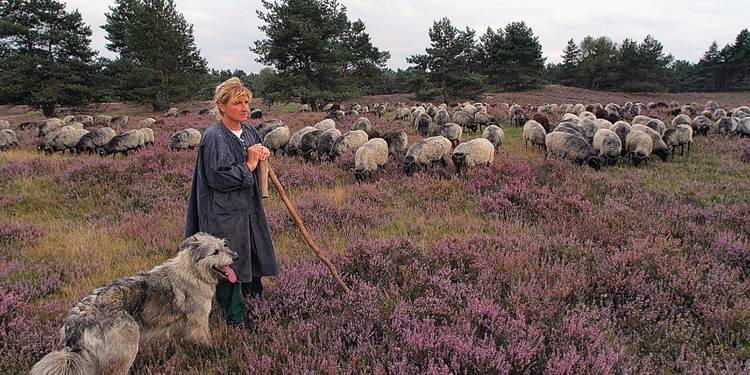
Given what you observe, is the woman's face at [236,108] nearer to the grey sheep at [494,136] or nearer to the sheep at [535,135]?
the grey sheep at [494,136]

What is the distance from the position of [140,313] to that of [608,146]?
13485 mm

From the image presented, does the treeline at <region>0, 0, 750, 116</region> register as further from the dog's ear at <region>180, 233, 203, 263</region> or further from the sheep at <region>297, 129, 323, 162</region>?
the dog's ear at <region>180, 233, 203, 263</region>

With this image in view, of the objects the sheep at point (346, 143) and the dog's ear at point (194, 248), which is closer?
the dog's ear at point (194, 248)

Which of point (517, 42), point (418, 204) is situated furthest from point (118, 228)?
point (517, 42)

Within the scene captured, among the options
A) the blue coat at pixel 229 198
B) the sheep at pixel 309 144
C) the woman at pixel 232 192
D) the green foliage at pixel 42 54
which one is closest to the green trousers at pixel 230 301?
the woman at pixel 232 192

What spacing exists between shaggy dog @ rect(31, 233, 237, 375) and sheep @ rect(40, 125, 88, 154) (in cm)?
1541

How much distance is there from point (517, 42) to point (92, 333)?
56.7 m

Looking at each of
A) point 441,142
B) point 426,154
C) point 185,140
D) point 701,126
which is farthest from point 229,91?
point 701,126

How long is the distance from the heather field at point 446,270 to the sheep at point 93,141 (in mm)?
4857

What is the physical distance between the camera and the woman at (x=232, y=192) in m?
3.57

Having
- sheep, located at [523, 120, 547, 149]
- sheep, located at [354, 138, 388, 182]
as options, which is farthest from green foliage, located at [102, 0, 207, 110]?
sheep, located at [523, 120, 547, 149]

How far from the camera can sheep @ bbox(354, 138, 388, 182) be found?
36.7ft

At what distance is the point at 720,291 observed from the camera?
178 inches

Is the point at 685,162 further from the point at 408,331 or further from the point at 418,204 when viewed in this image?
the point at 408,331
